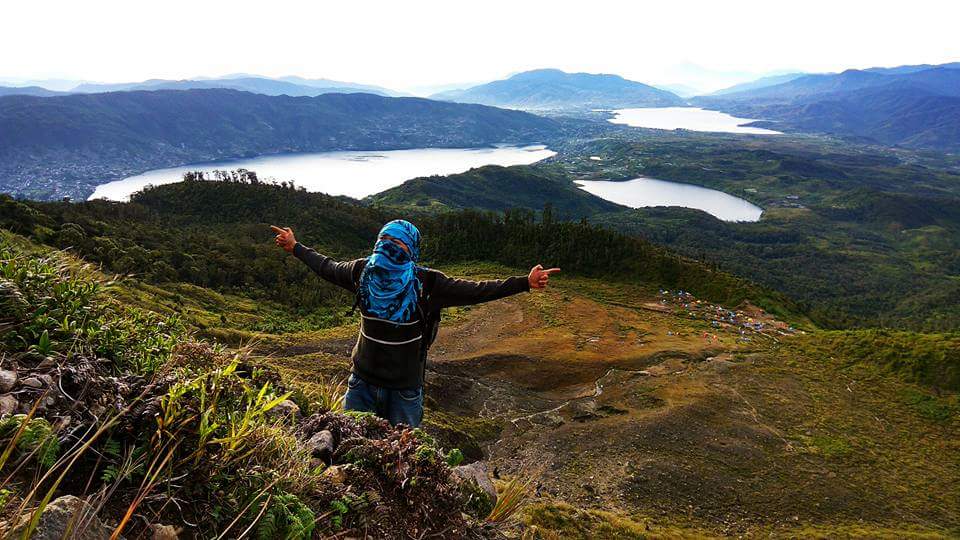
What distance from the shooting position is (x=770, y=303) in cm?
3912

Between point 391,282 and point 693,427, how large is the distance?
51.7ft

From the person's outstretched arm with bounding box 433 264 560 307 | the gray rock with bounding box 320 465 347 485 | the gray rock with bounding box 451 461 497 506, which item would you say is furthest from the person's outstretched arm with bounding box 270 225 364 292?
the gray rock with bounding box 451 461 497 506

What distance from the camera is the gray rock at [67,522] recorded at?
5.84 feet

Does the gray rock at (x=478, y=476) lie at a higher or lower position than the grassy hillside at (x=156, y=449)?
lower

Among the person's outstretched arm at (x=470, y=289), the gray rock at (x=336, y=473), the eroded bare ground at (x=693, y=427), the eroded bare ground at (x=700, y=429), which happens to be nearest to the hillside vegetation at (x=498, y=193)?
the eroded bare ground at (x=700, y=429)

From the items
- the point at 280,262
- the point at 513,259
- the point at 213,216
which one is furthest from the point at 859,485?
the point at 213,216

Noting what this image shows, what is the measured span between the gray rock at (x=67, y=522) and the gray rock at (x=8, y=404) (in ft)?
2.64

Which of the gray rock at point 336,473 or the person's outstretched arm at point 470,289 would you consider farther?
the person's outstretched arm at point 470,289

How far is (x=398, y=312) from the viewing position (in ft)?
13.7

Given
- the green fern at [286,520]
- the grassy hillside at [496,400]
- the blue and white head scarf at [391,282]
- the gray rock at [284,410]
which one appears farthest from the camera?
the blue and white head scarf at [391,282]

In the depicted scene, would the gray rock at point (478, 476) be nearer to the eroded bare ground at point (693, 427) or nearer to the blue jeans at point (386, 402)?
the blue jeans at point (386, 402)

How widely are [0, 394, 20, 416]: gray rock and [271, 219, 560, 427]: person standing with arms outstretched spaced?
2208 mm

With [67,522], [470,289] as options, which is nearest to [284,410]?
[470,289]

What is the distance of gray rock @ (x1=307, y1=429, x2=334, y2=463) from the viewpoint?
3478 mm
